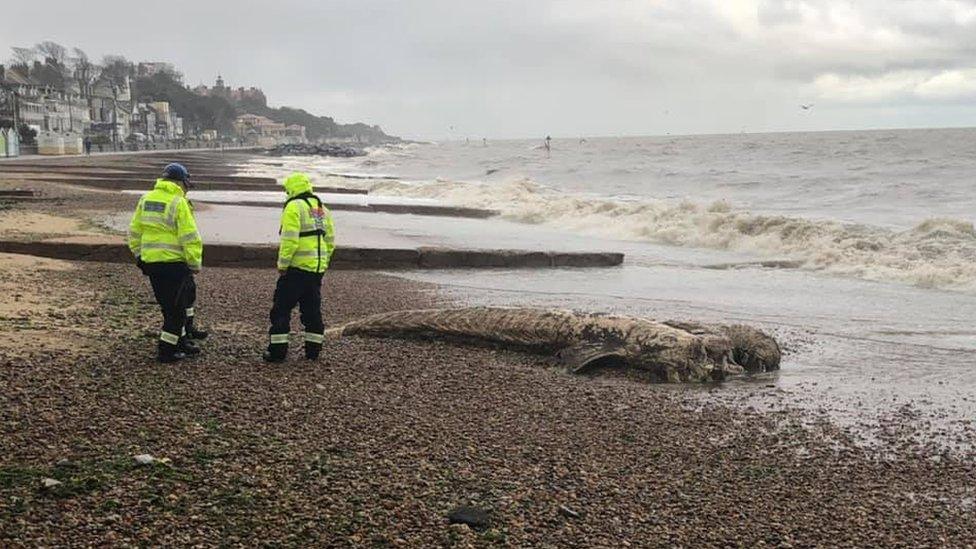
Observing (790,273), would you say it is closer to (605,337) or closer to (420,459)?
(605,337)

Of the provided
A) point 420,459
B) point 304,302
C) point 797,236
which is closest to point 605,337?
point 304,302

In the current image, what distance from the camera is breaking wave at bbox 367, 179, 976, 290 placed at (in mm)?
15523

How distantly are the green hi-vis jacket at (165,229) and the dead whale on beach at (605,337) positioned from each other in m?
2.04

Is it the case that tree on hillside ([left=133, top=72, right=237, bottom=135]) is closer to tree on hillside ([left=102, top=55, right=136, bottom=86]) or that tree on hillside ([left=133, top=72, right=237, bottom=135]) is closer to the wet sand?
tree on hillside ([left=102, top=55, right=136, bottom=86])

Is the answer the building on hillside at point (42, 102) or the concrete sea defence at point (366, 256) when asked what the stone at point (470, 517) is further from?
the building on hillside at point (42, 102)

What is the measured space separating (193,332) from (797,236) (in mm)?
15671

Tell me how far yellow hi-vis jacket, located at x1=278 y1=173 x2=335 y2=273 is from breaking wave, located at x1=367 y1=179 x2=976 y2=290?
10677mm

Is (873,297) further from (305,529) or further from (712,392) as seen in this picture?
(305,529)

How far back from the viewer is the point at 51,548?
138 inches

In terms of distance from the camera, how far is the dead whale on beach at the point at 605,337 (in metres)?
7.88

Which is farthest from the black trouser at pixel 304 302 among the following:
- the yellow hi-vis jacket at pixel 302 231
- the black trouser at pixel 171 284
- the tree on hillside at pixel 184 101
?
the tree on hillside at pixel 184 101

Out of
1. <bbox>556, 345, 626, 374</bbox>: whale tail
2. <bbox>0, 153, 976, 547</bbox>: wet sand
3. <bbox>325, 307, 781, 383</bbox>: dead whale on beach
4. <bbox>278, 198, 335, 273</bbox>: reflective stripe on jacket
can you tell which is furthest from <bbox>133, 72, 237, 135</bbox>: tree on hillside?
<bbox>0, 153, 976, 547</bbox>: wet sand

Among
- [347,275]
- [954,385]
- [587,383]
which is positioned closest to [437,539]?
[587,383]

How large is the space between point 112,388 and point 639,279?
32.5 feet
